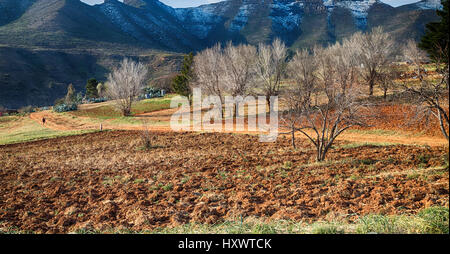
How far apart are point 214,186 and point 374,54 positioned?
2781 cm

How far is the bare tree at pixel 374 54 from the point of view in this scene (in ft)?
92.6

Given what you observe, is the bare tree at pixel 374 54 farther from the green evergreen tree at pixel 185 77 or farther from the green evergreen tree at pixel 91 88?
the green evergreen tree at pixel 91 88

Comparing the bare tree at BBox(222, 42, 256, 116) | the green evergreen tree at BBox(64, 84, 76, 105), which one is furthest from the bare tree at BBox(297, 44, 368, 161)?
the green evergreen tree at BBox(64, 84, 76, 105)

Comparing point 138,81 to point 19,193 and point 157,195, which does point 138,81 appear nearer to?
point 19,193

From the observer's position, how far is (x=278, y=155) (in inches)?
509

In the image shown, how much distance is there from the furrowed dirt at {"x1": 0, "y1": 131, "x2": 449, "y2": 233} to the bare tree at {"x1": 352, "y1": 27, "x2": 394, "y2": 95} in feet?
62.4

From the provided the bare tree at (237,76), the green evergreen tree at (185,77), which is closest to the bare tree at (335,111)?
the bare tree at (237,76)

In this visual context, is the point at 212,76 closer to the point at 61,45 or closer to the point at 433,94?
the point at 433,94

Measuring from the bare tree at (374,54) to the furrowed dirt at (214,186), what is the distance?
19005 mm

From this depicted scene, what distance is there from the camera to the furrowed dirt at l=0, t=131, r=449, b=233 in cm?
606

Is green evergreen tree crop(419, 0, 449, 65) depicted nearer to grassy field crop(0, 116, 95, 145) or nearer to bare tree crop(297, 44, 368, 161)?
bare tree crop(297, 44, 368, 161)

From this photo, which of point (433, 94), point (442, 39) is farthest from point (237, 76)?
point (442, 39)

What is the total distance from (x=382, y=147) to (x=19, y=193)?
15954 millimetres
